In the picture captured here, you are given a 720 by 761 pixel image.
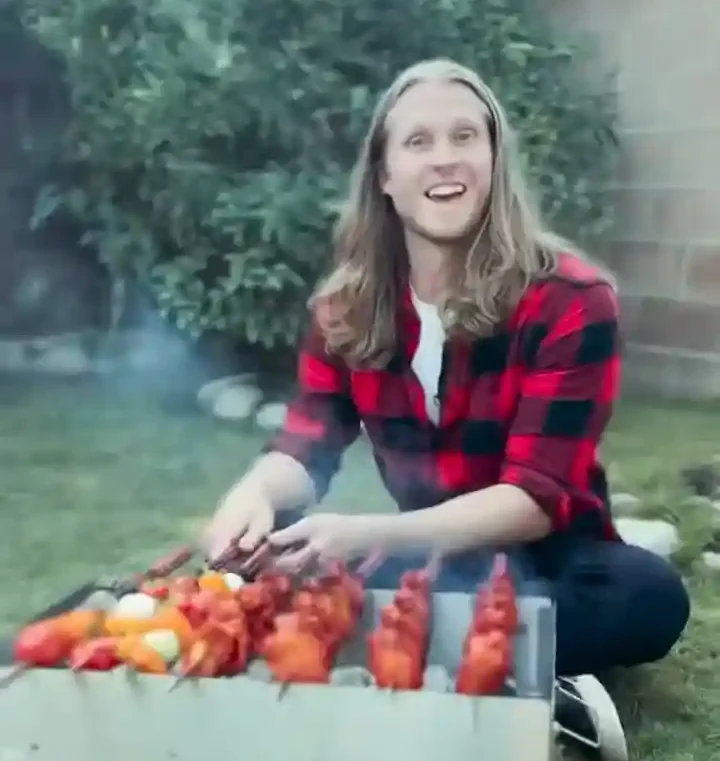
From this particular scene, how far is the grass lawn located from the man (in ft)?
0.16

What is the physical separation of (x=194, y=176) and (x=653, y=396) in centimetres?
38

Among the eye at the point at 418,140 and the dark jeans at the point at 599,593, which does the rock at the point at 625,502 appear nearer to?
the dark jeans at the point at 599,593

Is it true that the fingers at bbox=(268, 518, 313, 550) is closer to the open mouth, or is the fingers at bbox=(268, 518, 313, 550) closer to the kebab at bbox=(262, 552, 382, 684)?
the kebab at bbox=(262, 552, 382, 684)

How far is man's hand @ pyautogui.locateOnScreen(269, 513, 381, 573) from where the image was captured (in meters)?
0.73

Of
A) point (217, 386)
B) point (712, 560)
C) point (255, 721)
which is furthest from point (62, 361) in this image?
point (712, 560)

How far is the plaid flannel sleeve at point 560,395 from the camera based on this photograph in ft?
2.49

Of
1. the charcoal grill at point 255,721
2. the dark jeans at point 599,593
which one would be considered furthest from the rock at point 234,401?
the charcoal grill at point 255,721

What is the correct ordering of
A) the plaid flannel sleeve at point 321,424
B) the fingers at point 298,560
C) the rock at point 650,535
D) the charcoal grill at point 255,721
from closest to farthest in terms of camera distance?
the charcoal grill at point 255,721 → the fingers at point 298,560 → the plaid flannel sleeve at point 321,424 → the rock at point 650,535

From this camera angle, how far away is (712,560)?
0.97 m

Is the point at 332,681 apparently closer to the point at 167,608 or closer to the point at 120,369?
the point at 167,608

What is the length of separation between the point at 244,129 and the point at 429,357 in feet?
0.78

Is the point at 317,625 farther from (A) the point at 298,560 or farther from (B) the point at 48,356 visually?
(B) the point at 48,356

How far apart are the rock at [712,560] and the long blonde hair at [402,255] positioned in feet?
0.95

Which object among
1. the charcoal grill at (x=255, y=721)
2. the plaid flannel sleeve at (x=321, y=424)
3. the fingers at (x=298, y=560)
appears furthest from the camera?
the plaid flannel sleeve at (x=321, y=424)
